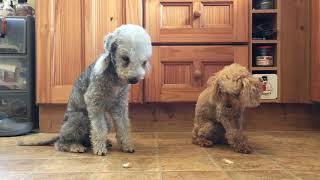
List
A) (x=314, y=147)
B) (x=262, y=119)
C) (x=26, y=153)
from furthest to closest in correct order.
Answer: (x=262, y=119), (x=314, y=147), (x=26, y=153)

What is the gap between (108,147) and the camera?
1813mm

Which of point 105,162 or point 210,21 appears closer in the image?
point 105,162

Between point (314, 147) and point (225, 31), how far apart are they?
789 millimetres

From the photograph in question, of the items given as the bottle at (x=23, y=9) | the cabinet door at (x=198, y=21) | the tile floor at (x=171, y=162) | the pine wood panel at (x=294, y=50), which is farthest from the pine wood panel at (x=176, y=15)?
the bottle at (x=23, y=9)

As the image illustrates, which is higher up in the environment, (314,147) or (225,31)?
(225,31)

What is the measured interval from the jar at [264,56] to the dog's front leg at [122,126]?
0.93 meters

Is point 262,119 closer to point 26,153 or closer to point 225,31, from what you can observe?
point 225,31

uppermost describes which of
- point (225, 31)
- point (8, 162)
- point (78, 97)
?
point (225, 31)

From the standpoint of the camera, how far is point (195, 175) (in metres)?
1.30

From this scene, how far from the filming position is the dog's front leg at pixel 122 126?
1704 millimetres

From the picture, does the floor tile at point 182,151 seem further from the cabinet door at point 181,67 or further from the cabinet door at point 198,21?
the cabinet door at point 198,21

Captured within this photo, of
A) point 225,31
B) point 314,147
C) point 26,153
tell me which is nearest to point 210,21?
point 225,31

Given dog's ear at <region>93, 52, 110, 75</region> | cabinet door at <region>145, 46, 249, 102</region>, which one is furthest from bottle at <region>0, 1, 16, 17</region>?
dog's ear at <region>93, 52, 110, 75</region>

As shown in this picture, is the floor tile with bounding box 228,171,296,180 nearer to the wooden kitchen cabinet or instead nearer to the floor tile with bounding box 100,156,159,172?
the floor tile with bounding box 100,156,159,172
